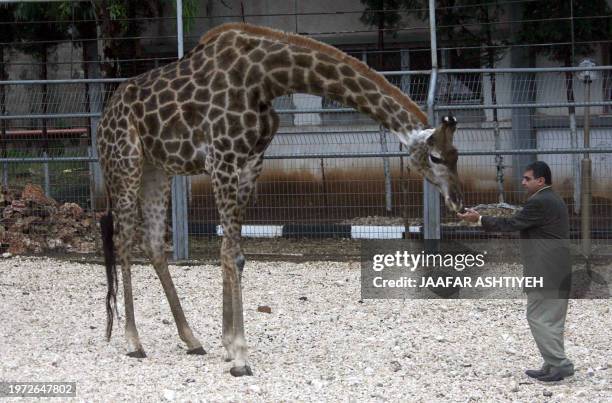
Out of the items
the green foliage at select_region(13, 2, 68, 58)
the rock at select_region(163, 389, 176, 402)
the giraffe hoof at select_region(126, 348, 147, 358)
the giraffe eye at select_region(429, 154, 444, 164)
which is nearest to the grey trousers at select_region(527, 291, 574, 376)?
the giraffe eye at select_region(429, 154, 444, 164)

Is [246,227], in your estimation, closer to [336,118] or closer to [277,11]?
[336,118]

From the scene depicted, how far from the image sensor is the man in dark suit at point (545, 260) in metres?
6.55

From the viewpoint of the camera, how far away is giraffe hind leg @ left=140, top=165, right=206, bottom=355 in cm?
768

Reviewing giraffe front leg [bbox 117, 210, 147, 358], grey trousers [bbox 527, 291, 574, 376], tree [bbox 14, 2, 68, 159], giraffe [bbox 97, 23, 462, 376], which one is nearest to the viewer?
grey trousers [bbox 527, 291, 574, 376]

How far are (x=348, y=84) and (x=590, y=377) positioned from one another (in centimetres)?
277

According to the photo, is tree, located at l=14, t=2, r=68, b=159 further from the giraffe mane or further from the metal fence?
the giraffe mane

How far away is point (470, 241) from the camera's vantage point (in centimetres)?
1128

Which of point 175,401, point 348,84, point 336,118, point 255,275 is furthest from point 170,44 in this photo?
point 175,401

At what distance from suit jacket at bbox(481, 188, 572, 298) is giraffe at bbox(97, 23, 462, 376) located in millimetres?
428

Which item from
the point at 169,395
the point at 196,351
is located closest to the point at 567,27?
the point at 196,351

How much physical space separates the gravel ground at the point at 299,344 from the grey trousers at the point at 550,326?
20 centimetres

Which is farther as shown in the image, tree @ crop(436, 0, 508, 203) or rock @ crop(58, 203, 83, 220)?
tree @ crop(436, 0, 508, 203)

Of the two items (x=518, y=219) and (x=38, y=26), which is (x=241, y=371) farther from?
(x=38, y=26)

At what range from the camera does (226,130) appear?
718 cm
